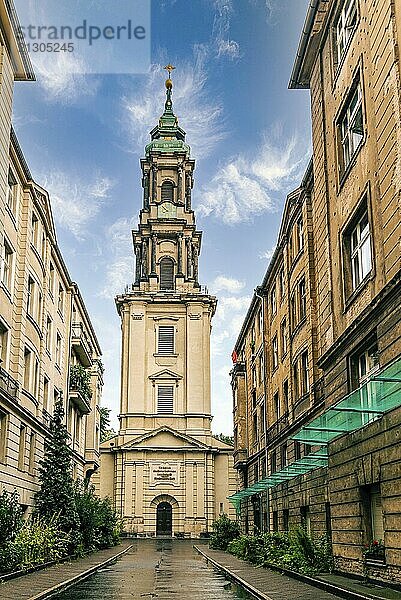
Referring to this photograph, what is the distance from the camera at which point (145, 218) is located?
7431cm

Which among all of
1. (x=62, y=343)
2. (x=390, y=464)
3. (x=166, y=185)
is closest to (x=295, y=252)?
(x=62, y=343)

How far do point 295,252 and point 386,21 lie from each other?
18.1 metres

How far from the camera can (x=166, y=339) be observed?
7156 centimetres

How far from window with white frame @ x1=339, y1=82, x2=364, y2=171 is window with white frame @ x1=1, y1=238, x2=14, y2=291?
13.9 meters

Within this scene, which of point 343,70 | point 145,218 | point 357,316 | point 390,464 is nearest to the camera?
point 390,464

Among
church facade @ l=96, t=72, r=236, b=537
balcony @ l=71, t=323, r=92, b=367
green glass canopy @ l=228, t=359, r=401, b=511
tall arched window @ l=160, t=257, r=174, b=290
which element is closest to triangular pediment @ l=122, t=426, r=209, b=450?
church facade @ l=96, t=72, r=236, b=537

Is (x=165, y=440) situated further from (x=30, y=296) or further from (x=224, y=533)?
(x=30, y=296)

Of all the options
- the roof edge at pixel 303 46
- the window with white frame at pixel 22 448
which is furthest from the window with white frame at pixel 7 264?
the roof edge at pixel 303 46

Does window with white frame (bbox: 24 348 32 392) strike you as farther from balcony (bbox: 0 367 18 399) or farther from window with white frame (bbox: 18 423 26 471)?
balcony (bbox: 0 367 18 399)

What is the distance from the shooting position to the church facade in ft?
224

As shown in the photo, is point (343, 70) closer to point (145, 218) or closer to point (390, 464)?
point (390, 464)

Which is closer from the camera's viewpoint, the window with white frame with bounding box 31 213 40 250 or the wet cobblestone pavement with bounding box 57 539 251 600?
the wet cobblestone pavement with bounding box 57 539 251 600

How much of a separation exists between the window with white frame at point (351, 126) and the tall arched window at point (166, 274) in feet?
171

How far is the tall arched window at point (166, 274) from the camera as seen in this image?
7262 centimetres
